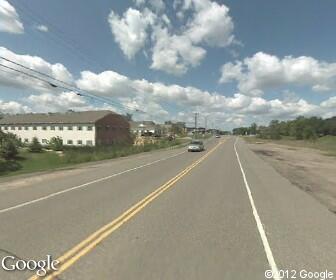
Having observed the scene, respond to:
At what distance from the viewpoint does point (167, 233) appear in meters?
7.50

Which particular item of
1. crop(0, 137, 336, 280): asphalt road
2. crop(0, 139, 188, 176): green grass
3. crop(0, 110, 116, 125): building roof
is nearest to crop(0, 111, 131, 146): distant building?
crop(0, 110, 116, 125): building roof

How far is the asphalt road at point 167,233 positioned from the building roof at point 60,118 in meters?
56.7

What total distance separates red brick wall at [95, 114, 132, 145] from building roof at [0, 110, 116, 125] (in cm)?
143

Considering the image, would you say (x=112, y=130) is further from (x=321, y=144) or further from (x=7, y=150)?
(x=321, y=144)

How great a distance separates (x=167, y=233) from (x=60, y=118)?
7156cm

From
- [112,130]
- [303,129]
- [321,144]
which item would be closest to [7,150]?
[112,130]

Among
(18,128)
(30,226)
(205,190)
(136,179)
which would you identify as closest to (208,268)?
(30,226)

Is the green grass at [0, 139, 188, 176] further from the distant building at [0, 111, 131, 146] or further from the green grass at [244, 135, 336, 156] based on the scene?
the green grass at [244, 135, 336, 156]

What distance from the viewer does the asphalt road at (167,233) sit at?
5.56 meters

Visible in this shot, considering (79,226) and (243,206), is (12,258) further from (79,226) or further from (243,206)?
(243,206)

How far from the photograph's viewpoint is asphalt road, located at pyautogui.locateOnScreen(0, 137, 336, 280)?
5.56 meters

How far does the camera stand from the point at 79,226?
314 inches

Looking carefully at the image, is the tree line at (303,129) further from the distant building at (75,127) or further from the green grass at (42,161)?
the green grass at (42,161)

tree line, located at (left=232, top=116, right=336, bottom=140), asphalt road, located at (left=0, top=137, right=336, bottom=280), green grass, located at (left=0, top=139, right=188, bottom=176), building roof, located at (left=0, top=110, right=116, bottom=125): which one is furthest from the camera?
tree line, located at (left=232, top=116, right=336, bottom=140)
